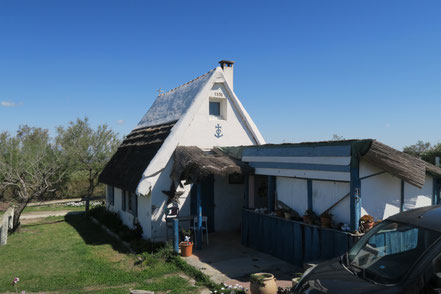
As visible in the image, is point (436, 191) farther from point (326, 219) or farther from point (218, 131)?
point (218, 131)

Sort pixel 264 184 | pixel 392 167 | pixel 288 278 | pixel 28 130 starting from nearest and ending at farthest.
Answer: pixel 392 167 → pixel 288 278 → pixel 264 184 → pixel 28 130

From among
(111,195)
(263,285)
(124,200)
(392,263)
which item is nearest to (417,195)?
(263,285)

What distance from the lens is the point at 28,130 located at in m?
44.0

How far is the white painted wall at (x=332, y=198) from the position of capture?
8.15 meters

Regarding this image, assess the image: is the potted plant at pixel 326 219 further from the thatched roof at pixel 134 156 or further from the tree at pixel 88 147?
the tree at pixel 88 147

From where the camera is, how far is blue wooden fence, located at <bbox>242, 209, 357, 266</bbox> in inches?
313

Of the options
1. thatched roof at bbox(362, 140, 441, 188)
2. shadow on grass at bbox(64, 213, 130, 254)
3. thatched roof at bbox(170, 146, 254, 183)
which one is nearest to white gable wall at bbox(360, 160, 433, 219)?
thatched roof at bbox(362, 140, 441, 188)

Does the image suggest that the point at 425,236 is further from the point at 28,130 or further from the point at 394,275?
the point at 28,130

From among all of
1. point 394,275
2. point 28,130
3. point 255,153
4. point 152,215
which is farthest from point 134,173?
point 28,130

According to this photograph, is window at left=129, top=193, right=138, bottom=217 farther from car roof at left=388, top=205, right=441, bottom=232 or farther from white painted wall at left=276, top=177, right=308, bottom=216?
car roof at left=388, top=205, right=441, bottom=232

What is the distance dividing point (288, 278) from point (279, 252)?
5.18ft

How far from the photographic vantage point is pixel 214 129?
44.8 ft

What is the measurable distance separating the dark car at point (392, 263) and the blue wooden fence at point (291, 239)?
275 centimetres

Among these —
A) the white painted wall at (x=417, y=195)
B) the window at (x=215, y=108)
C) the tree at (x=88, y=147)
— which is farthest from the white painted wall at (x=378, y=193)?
the tree at (x=88, y=147)
